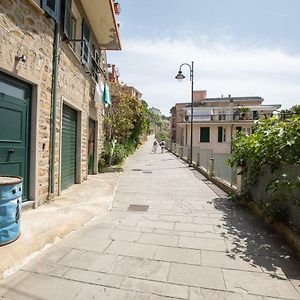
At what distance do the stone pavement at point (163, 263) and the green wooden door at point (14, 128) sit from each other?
1796 mm

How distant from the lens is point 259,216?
19.4ft

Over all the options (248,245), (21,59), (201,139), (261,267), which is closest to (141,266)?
(261,267)

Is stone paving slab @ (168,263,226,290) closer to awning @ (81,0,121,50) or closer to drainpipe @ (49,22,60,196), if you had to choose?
drainpipe @ (49,22,60,196)

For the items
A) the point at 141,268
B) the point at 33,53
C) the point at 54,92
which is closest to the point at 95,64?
Result: the point at 54,92

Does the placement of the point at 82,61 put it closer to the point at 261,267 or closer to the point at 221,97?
the point at 261,267

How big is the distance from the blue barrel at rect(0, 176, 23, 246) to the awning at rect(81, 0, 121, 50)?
24.1ft

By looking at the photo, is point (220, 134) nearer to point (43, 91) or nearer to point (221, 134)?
point (221, 134)

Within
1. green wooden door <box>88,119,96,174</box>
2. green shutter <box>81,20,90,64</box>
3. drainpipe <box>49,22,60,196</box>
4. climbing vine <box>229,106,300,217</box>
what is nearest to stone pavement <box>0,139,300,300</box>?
climbing vine <box>229,106,300,217</box>

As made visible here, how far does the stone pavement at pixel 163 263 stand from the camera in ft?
9.56

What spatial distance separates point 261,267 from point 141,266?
157 cm

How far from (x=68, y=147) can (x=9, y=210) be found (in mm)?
5105

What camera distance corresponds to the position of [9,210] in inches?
146

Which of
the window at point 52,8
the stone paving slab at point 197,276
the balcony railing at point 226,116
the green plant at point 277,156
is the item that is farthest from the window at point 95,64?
the balcony railing at point 226,116

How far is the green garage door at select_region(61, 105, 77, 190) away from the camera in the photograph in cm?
810
